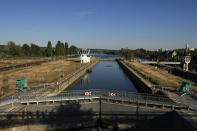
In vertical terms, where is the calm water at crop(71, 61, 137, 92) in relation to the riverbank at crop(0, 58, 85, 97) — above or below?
below

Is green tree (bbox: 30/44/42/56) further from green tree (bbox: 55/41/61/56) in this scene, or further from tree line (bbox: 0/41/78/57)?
green tree (bbox: 55/41/61/56)

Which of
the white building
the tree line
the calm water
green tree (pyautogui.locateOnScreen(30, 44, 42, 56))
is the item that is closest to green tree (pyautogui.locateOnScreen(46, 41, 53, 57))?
the tree line

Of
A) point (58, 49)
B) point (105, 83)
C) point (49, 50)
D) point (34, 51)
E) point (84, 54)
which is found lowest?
point (105, 83)

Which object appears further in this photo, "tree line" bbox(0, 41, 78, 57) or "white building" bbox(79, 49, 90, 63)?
"tree line" bbox(0, 41, 78, 57)

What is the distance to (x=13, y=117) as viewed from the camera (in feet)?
49.6

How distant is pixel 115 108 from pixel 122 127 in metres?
2.52

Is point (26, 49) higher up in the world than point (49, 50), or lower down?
higher up

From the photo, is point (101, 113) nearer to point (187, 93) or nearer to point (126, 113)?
point (126, 113)

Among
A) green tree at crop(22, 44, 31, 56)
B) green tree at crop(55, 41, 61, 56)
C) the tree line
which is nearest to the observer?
the tree line

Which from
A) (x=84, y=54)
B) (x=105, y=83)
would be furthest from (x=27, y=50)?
(x=105, y=83)

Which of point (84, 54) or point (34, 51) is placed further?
point (34, 51)

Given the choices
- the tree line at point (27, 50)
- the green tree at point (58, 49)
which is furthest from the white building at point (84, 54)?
the green tree at point (58, 49)

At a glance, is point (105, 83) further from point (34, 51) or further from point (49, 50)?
point (34, 51)

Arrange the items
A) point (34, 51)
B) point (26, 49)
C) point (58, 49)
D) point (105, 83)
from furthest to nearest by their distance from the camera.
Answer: point (58, 49) → point (34, 51) → point (26, 49) → point (105, 83)
